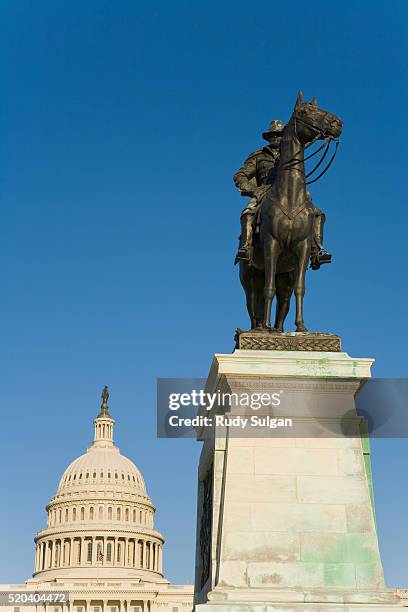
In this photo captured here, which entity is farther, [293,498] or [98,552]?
[98,552]

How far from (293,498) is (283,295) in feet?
11.9

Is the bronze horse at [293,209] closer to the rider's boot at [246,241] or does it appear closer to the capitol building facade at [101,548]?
the rider's boot at [246,241]

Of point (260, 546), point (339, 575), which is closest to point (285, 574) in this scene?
point (260, 546)

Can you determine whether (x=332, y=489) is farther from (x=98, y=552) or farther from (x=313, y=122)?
(x=98, y=552)

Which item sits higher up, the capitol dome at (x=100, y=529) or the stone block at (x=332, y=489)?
the capitol dome at (x=100, y=529)

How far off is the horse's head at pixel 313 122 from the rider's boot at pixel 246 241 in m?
1.39

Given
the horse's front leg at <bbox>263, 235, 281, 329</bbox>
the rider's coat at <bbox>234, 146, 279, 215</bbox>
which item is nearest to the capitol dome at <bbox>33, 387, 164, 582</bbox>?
the rider's coat at <bbox>234, 146, 279, 215</bbox>

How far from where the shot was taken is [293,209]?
12672 mm

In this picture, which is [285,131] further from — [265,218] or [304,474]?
[304,474]

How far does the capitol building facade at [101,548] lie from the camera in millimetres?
145625

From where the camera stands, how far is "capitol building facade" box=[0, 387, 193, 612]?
14562 centimetres

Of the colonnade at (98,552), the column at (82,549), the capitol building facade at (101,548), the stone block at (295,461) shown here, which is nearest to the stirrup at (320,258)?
the stone block at (295,461)

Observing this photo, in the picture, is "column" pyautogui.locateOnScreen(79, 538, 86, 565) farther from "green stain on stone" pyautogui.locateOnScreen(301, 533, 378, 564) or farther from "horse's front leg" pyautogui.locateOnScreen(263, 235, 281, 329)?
"green stain on stone" pyautogui.locateOnScreen(301, 533, 378, 564)

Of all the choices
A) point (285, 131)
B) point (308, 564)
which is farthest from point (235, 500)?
point (285, 131)
